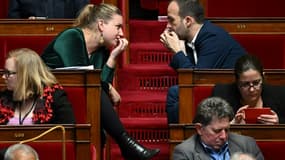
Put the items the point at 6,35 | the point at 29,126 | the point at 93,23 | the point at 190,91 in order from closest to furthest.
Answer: the point at 29,126
the point at 190,91
the point at 93,23
the point at 6,35

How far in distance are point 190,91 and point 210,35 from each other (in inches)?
8.1

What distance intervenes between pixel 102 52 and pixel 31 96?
0.26 m

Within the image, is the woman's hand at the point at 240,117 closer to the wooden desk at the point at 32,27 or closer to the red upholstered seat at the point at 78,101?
the red upholstered seat at the point at 78,101

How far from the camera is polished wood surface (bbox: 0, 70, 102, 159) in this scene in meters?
1.91

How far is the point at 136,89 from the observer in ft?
7.77

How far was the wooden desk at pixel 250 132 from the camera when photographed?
5.88 ft

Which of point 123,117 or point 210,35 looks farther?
point 123,117

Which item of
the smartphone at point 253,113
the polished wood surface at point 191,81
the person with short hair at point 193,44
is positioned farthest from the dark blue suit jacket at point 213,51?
the smartphone at point 253,113

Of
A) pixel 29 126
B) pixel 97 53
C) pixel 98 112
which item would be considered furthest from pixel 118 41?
pixel 29 126

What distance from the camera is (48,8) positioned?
239cm

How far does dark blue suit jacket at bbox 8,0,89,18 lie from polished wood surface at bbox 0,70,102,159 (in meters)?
0.46

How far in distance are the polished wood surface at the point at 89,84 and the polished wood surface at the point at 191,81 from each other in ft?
0.44

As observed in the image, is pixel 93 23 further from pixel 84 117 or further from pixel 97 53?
pixel 84 117

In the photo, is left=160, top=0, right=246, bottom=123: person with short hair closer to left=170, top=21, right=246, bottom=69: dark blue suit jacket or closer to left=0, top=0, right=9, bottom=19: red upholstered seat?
left=170, top=21, right=246, bottom=69: dark blue suit jacket
